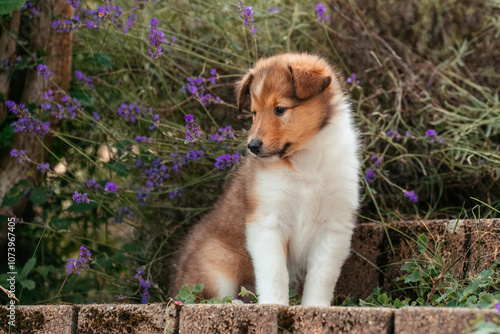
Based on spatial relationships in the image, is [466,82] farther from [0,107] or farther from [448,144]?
[0,107]

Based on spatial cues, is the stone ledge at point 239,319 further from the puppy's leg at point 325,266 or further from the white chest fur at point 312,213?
the puppy's leg at point 325,266

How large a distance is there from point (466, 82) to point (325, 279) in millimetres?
2184

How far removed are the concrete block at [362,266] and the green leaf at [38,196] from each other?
199cm

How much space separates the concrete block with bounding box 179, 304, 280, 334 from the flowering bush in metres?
1.38

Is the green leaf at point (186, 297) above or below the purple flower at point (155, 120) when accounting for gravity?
below

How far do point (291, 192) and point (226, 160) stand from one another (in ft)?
2.54

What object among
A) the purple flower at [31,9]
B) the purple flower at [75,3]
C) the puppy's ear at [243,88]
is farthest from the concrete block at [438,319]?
the purple flower at [31,9]

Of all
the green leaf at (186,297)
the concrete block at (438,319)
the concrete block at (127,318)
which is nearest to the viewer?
the concrete block at (438,319)

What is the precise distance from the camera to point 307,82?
10.8 ft

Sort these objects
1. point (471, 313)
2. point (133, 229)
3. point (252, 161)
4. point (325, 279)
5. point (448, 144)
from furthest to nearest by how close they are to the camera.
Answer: point (133, 229) → point (448, 144) → point (252, 161) → point (325, 279) → point (471, 313)

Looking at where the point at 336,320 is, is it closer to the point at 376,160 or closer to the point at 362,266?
the point at 362,266

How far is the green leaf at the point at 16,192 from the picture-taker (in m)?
4.27

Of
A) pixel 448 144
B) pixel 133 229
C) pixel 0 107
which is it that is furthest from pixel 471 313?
pixel 0 107

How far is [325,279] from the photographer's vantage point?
3.36 meters
